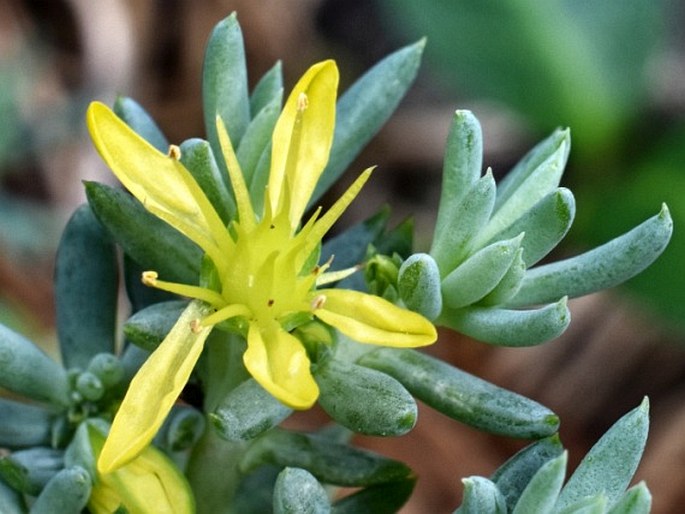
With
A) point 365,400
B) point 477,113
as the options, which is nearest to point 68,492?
point 365,400

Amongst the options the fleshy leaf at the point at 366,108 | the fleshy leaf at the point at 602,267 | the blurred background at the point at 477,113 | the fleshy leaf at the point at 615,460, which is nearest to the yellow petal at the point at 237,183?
the fleshy leaf at the point at 366,108

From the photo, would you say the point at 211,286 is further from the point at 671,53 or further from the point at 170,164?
the point at 671,53

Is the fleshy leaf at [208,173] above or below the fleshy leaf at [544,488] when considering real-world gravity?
above

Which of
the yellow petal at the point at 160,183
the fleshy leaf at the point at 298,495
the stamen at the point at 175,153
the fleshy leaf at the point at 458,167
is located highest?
the fleshy leaf at the point at 458,167

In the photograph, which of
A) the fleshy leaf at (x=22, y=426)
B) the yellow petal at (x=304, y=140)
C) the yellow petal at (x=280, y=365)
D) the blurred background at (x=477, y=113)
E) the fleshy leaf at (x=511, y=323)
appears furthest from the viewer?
the blurred background at (x=477, y=113)

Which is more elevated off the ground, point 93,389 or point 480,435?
point 93,389

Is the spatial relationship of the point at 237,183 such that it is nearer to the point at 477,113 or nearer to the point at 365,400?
the point at 365,400

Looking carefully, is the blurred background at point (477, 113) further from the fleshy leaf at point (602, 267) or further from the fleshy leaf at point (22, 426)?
the fleshy leaf at point (602, 267)

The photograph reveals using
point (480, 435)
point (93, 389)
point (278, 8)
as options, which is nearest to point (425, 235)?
point (480, 435)
